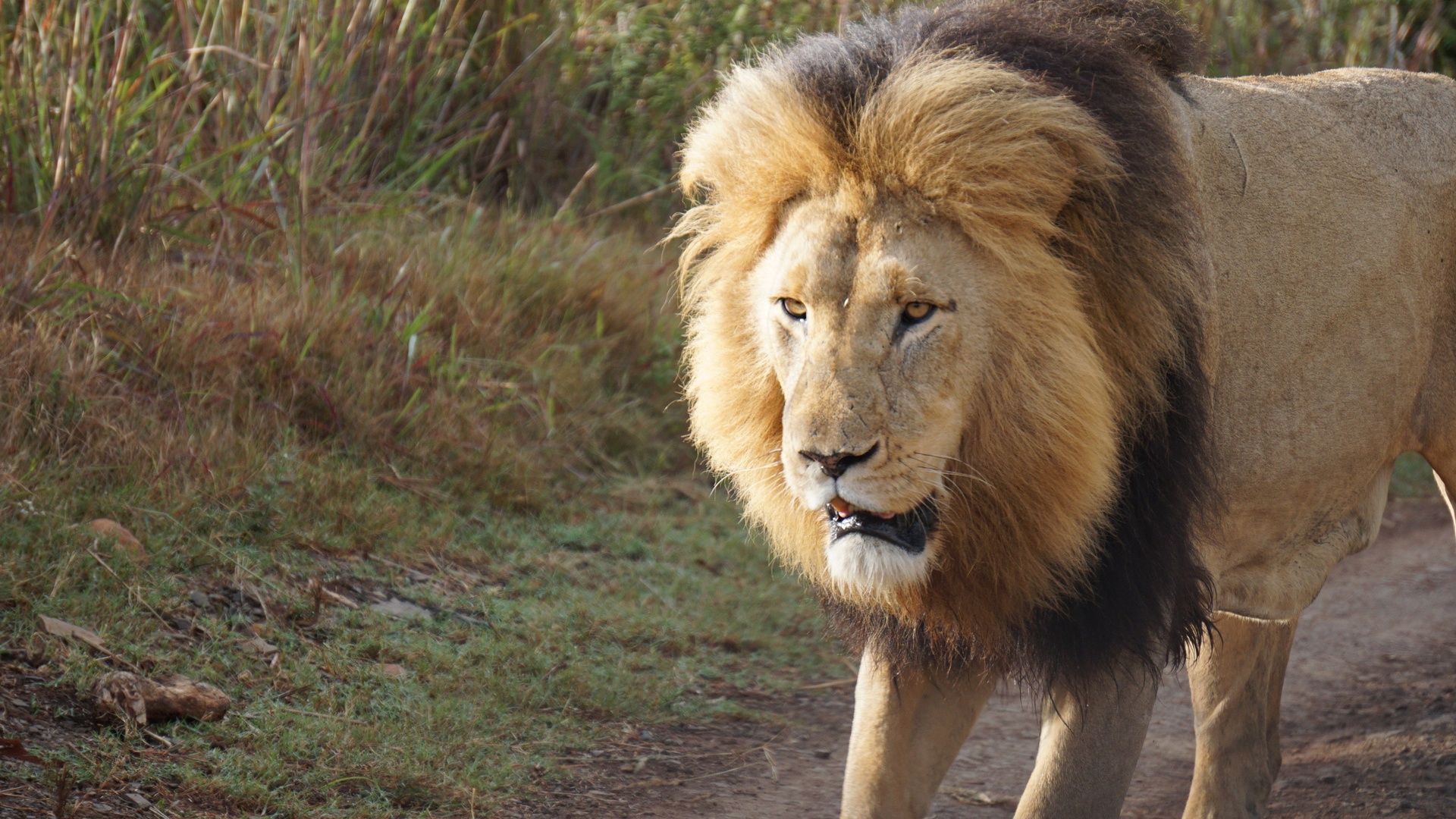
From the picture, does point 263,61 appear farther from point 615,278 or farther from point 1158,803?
point 1158,803

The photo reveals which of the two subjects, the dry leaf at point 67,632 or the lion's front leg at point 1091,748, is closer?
the lion's front leg at point 1091,748

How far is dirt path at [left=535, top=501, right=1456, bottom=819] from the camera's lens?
3.34 meters

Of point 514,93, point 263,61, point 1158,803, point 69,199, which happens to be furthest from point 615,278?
point 1158,803

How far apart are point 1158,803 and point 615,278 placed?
3.34m

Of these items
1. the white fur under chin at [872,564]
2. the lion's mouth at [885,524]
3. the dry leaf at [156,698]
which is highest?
the lion's mouth at [885,524]

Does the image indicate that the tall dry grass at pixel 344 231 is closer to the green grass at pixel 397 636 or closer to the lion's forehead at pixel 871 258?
the green grass at pixel 397 636

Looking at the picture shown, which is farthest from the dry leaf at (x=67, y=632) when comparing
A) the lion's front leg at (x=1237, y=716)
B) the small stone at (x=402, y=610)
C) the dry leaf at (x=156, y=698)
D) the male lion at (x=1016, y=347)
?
the lion's front leg at (x=1237, y=716)

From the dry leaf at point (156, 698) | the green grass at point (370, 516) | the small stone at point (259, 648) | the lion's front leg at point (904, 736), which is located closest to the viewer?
the lion's front leg at point (904, 736)

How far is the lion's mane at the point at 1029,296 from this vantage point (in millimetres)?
2314

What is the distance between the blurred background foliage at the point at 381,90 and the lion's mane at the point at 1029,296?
0.68 meters

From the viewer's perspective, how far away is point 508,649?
12.3 ft

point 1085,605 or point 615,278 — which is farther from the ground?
point 1085,605

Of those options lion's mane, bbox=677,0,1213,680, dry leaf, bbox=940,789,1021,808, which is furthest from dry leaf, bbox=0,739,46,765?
dry leaf, bbox=940,789,1021,808

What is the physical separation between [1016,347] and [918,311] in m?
0.19
